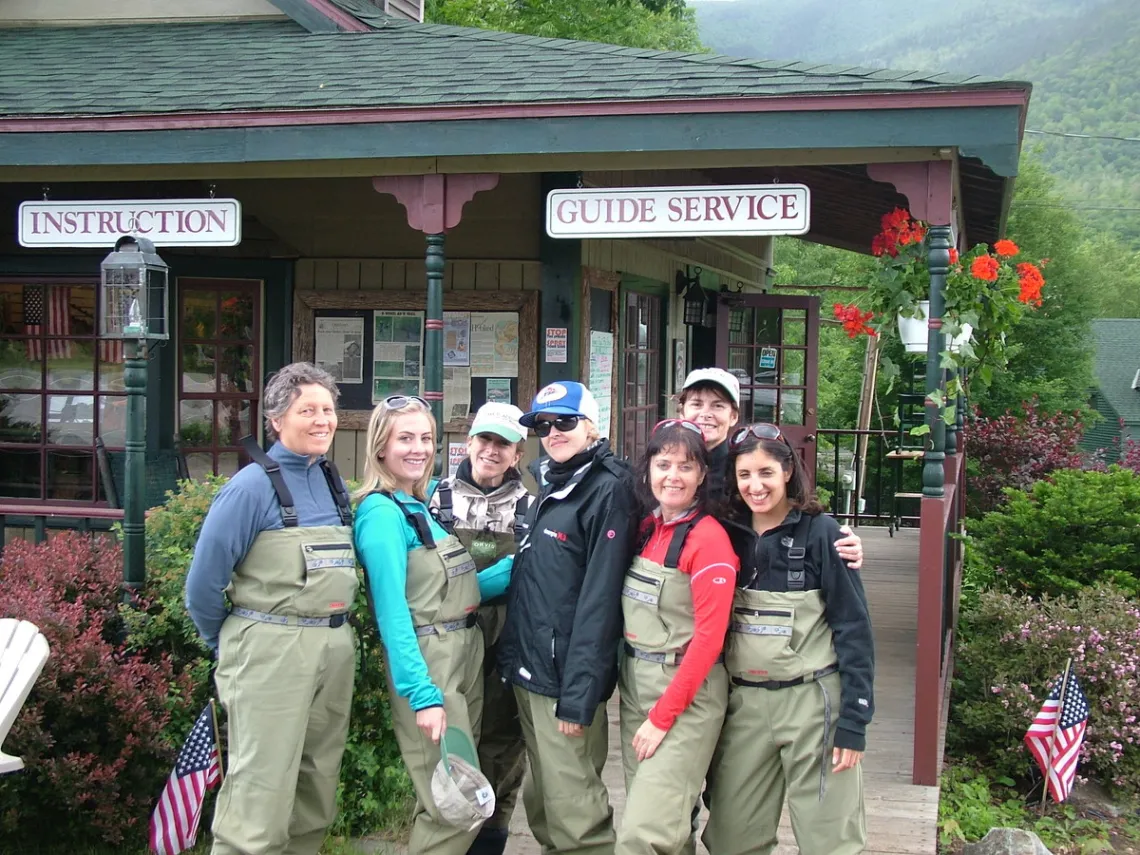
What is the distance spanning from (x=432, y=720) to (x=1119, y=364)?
44799mm

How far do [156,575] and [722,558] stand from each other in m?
2.55

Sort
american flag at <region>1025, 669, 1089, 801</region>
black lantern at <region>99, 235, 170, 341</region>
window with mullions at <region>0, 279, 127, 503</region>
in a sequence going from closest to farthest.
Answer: black lantern at <region>99, 235, 170, 341</region> → american flag at <region>1025, 669, 1089, 801</region> → window with mullions at <region>0, 279, 127, 503</region>

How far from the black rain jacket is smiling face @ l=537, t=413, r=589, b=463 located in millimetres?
59

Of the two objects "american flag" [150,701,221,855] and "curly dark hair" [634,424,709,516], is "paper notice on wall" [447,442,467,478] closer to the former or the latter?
"american flag" [150,701,221,855]

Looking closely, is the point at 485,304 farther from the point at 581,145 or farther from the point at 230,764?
the point at 230,764

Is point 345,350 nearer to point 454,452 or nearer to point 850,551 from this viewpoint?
point 454,452

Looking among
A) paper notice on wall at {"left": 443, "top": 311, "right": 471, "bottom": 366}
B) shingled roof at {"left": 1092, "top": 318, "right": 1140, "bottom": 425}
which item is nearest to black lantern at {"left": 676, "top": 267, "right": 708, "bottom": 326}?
paper notice on wall at {"left": 443, "top": 311, "right": 471, "bottom": 366}

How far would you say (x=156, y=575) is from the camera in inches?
188

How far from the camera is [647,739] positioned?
133 inches

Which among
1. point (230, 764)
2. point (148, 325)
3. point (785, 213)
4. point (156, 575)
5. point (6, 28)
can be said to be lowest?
point (230, 764)

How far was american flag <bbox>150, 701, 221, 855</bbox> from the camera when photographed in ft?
13.3

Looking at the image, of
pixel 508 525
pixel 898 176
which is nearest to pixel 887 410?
pixel 898 176

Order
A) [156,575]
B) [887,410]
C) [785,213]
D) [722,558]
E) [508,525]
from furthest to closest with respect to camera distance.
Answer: [887,410] → [785,213] → [156,575] → [508,525] → [722,558]

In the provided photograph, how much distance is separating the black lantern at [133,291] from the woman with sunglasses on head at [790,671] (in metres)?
2.64
